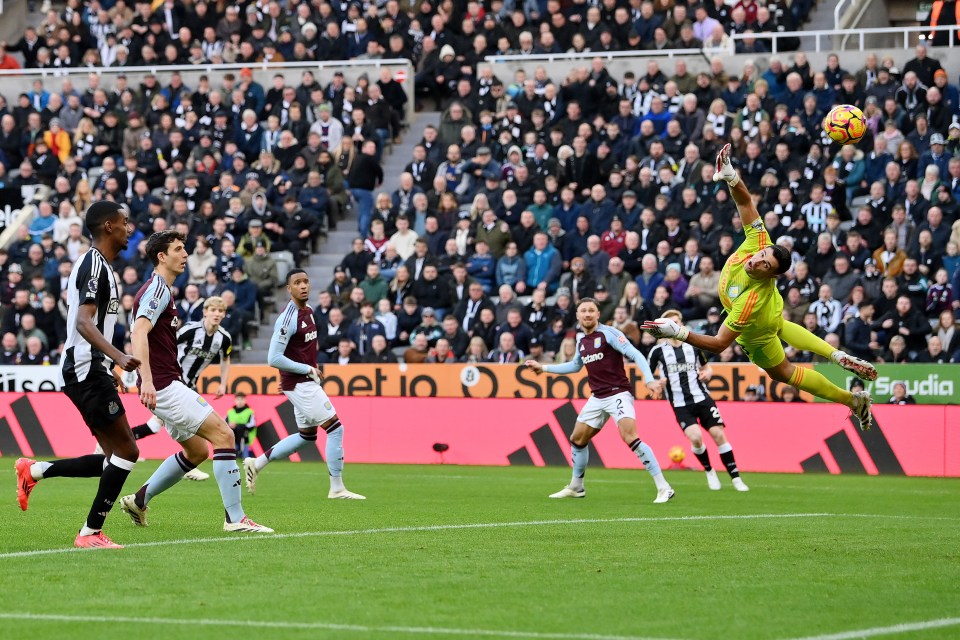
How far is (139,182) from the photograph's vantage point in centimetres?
3195

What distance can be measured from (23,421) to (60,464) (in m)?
14.9

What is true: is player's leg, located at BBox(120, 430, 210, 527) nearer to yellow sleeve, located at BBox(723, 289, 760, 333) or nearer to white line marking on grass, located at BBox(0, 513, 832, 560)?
white line marking on grass, located at BBox(0, 513, 832, 560)

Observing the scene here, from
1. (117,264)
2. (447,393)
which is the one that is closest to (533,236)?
(447,393)

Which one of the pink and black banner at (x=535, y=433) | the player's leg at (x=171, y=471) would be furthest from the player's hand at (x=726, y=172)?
the pink and black banner at (x=535, y=433)

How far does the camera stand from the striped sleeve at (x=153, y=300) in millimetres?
11836

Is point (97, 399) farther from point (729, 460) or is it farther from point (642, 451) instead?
point (729, 460)

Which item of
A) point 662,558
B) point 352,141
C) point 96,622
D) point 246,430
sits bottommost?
point 246,430

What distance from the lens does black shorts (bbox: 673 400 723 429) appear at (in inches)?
767

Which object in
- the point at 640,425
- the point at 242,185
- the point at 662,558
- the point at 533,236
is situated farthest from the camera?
the point at 242,185

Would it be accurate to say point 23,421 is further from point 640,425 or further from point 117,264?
point 640,425

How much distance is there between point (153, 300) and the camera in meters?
11.8

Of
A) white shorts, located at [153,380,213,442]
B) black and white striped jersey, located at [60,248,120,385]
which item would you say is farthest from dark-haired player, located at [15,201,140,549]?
white shorts, located at [153,380,213,442]

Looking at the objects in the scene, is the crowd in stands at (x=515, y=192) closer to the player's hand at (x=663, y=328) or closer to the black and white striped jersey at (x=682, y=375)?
the black and white striped jersey at (x=682, y=375)

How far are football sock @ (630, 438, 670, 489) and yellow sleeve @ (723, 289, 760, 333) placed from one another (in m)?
3.41
